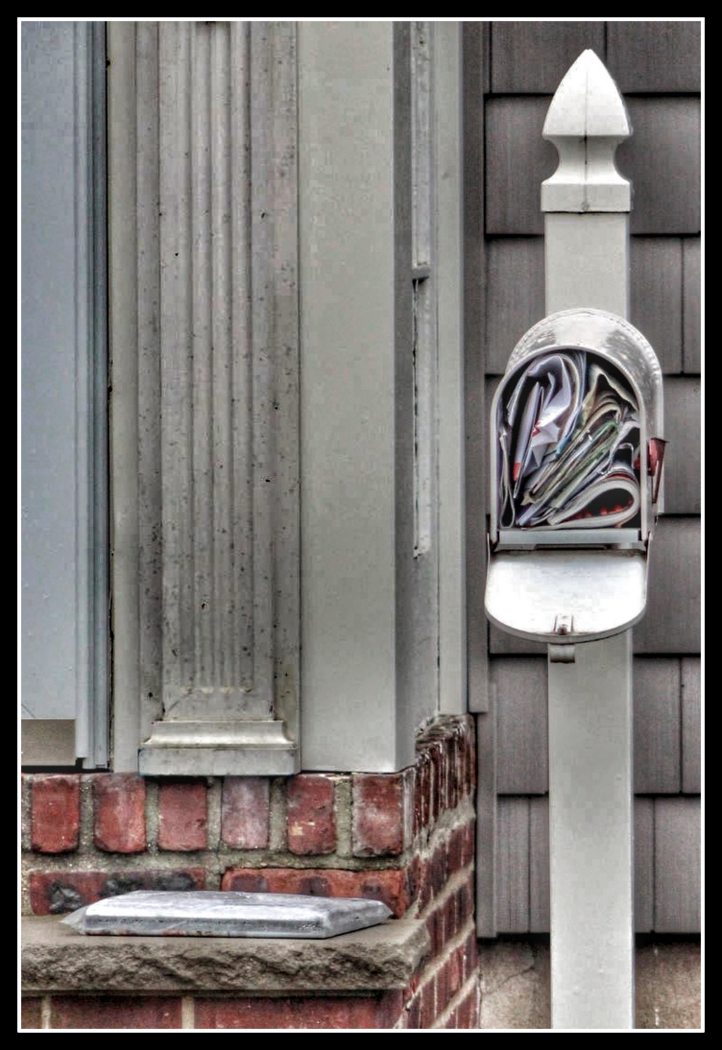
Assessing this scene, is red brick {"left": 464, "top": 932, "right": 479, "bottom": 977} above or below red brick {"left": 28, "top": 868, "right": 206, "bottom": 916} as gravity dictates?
below

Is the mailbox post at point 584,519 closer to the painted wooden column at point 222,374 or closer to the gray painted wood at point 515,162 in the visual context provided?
the painted wooden column at point 222,374

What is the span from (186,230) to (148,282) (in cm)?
12

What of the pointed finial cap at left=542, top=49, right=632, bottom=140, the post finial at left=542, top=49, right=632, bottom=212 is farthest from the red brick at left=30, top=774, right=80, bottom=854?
the pointed finial cap at left=542, top=49, right=632, bottom=140

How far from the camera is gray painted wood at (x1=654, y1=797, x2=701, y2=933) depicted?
3930 millimetres

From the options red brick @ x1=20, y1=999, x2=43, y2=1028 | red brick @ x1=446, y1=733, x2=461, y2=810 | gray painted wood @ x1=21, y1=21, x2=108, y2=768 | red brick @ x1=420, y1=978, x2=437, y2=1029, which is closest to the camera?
red brick @ x1=20, y1=999, x2=43, y2=1028

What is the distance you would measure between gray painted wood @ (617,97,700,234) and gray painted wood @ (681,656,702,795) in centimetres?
95

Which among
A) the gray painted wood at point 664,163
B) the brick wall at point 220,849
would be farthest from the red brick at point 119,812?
the gray painted wood at point 664,163

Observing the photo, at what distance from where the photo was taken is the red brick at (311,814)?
3229 mm

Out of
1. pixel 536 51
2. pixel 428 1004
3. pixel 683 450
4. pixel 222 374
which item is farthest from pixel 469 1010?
pixel 536 51

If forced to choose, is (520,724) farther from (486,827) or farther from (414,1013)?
(414,1013)

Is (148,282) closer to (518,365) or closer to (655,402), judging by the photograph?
(518,365)

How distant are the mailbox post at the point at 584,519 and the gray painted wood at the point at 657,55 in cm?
60

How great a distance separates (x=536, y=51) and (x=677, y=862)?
1.78 metres

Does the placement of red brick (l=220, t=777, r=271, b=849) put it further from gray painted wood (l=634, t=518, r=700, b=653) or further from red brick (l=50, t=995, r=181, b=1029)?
gray painted wood (l=634, t=518, r=700, b=653)
